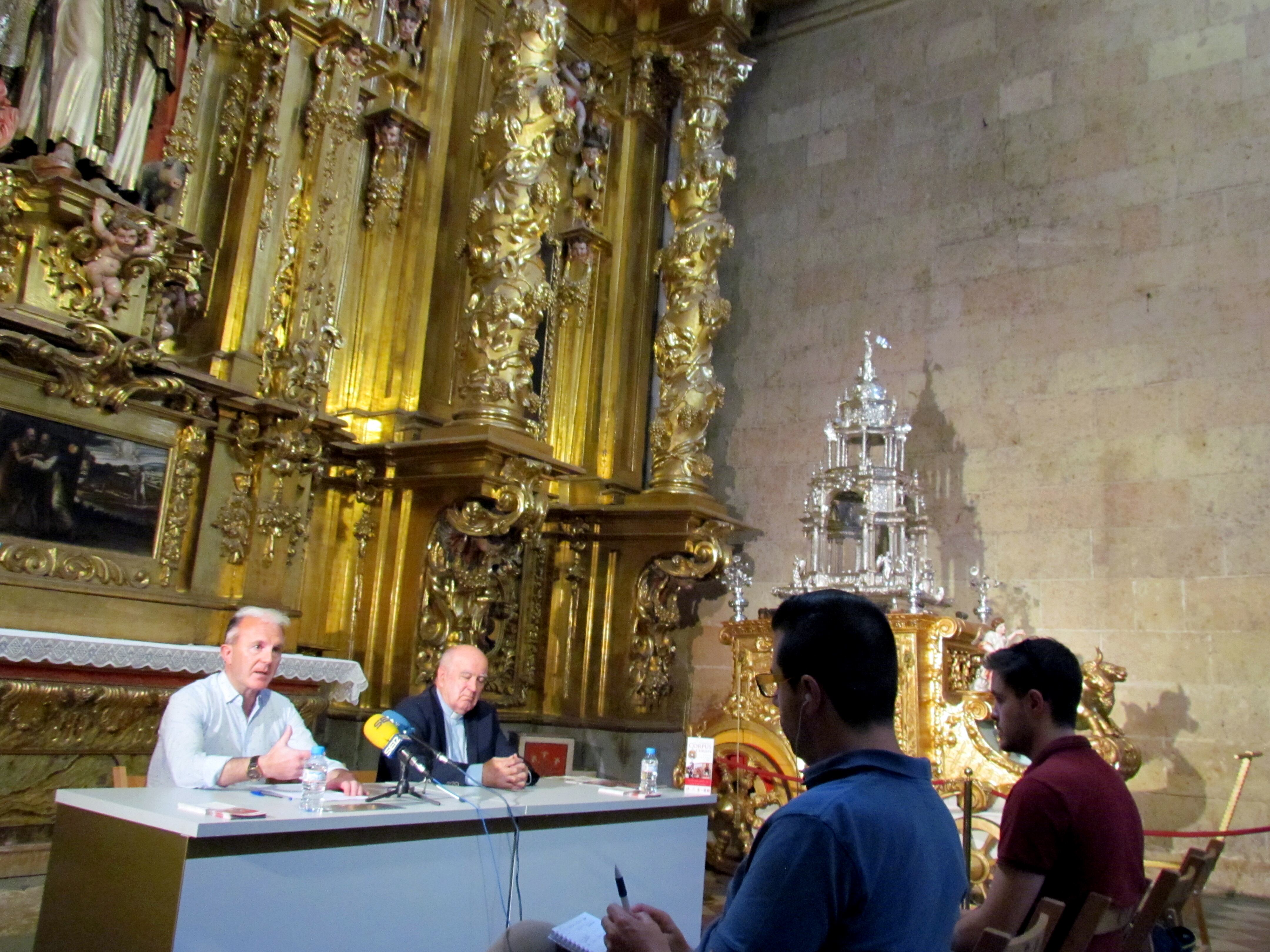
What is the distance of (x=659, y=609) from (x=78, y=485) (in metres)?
4.43

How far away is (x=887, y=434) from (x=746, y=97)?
443cm

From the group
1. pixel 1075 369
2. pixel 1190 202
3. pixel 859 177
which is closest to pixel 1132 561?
pixel 1075 369

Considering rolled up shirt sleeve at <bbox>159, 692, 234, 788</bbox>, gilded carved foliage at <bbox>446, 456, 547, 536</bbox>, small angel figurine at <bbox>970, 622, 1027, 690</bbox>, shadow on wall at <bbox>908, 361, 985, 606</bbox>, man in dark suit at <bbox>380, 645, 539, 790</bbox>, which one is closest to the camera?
rolled up shirt sleeve at <bbox>159, 692, 234, 788</bbox>

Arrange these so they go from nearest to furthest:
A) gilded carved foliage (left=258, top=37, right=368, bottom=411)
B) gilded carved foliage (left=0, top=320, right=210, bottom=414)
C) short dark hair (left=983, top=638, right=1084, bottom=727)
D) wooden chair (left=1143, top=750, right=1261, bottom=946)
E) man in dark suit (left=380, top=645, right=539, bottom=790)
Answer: short dark hair (left=983, top=638, right=1084, bottom=727), man in dark suit (left=380, top=645, right=539, bottom=790), wooden chair (left=1143, top=750, right=1261, bottom=946), gilded carved foliage (left=0, top=320, right=210, bottom=414), gilded carved foliage (left=258, top=37, right=368, bottom=411)

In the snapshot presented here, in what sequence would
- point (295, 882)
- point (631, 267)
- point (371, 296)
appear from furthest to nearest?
point (631, 267), point (371, 296), point (295, 882)

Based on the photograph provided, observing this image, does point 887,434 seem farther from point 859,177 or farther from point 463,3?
point 463,3

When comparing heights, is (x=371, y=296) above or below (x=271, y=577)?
above

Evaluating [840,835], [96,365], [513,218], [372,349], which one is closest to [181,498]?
[96,365]

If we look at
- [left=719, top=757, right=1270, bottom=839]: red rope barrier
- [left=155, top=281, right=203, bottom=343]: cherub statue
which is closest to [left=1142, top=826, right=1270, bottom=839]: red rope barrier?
[left=719, top=757, right=1270, bottom=839]: red rope barrier

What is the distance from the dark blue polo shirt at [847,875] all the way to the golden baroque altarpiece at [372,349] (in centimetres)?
426

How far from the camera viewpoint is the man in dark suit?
13.9ft

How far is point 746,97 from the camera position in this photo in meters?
A: 10.6

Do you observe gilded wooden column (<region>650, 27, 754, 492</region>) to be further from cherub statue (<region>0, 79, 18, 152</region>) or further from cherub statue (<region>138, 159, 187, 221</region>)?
cherub statue (<region>0, 79, 18, 152</region>)

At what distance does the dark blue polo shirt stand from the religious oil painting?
4.78 metres
